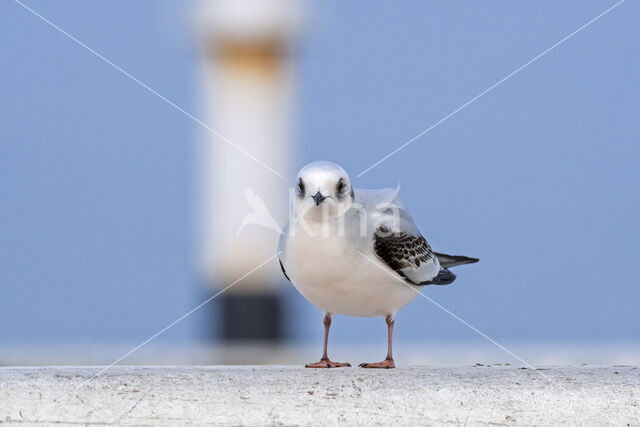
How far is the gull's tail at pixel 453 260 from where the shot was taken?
4.12m

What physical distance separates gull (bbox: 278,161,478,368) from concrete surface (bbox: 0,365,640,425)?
1.92ft

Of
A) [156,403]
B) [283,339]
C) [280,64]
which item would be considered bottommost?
[156,403]

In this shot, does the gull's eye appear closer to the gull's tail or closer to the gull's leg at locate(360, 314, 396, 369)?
the gull's leg at locate(360, 314, 396, 369)

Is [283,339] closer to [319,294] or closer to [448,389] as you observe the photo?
[319,294]

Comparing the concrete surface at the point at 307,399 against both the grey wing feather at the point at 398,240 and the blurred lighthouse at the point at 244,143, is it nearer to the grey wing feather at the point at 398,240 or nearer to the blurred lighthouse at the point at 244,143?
the grey wing feather at the point at 398,240

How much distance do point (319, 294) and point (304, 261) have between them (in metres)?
0.14

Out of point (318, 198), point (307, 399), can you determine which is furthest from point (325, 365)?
point (307, 399)

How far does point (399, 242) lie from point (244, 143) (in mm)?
6276

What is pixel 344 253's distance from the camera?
121 inches

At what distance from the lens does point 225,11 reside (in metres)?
9.07

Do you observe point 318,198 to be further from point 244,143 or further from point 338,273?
point 244,143

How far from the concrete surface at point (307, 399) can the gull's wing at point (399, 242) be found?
2.59ft

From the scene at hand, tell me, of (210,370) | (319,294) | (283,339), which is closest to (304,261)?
(319,294)

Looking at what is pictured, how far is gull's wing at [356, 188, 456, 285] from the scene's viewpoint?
3.29m
